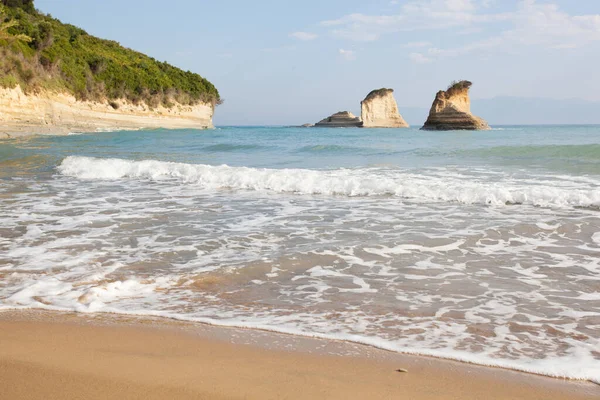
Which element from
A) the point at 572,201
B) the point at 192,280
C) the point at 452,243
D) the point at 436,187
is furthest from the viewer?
the point at 436,187

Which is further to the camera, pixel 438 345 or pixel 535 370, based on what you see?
pixel 438 345

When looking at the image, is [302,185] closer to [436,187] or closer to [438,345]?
[436,187]

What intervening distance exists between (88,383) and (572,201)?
26.5 ft

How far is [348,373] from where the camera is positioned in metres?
2.54

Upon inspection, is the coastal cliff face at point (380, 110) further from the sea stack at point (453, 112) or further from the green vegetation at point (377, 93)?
the sea stack at point (453, 112)

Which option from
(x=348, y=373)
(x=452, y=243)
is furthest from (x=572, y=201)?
(x=348, y=373)

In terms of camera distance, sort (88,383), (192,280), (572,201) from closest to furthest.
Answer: (88,383) < (192,280) < (572,201)

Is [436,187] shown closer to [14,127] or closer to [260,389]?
[260,389]

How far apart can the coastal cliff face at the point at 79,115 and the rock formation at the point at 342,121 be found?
38375 mm

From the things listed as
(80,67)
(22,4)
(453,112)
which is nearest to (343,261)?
(80,67)

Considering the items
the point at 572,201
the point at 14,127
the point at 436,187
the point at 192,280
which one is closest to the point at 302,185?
the point at 436,187

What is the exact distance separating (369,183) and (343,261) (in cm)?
542

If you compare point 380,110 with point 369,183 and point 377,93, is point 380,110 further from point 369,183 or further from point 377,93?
point 369,183

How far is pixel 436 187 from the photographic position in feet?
31.6
